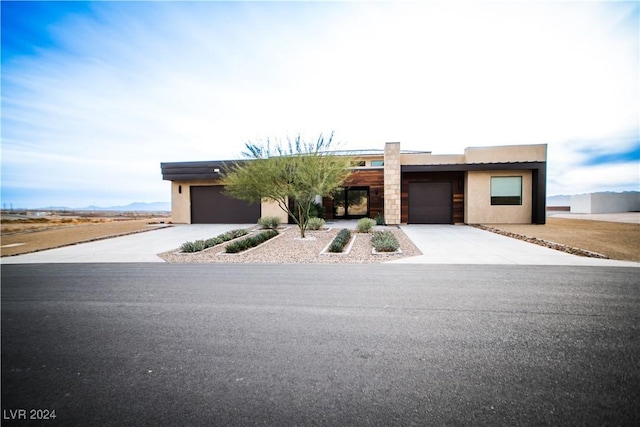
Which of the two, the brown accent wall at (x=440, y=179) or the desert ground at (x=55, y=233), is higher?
the brown accent wall at (x=440, y=179)

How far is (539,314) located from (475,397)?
101 inches

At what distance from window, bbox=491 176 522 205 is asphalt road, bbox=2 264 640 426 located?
44.4ft

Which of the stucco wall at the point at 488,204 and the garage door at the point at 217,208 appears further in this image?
the garage door at the point at 217,208

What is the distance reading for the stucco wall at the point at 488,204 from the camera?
702 inches

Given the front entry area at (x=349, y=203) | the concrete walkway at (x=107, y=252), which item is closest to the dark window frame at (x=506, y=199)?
the front entry area at (x=349, y=203)

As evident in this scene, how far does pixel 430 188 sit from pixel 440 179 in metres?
0.87

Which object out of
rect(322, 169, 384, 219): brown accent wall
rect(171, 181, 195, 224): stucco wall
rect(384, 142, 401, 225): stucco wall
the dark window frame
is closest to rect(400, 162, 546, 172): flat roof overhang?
rect(384, 142, 401, 225): stucco wall

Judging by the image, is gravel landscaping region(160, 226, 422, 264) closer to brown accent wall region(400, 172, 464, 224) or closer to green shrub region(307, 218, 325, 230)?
green shrub region(307, 218, 325, 230)

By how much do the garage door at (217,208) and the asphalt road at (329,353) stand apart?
15.0 metres

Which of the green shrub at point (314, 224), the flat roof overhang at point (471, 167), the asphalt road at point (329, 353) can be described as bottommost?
the asphalt road at point (329, 353)

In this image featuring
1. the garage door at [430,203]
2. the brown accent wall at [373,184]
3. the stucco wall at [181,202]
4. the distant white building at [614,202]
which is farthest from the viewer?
the distant white building at [614,202]

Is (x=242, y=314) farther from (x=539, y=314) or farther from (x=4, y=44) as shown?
(x=4, y=44)

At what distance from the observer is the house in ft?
57.5

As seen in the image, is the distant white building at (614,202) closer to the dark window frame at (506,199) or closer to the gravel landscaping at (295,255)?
the dark window frame at (506,199)
